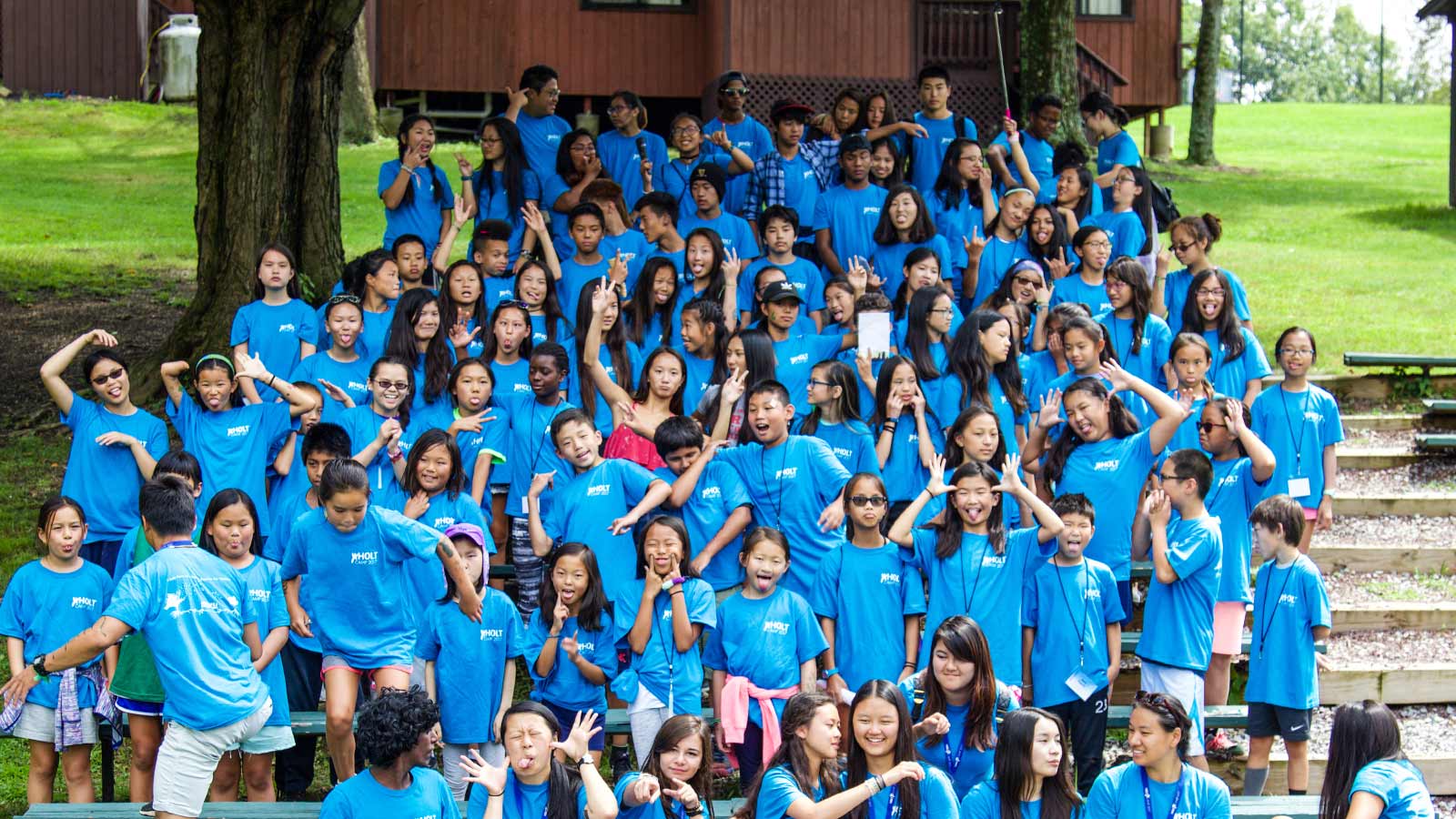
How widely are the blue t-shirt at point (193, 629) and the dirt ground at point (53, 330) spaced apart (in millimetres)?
7214

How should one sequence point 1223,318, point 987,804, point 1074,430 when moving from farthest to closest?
1. point 1223,318
2. point 1074,430
3. point 987,804

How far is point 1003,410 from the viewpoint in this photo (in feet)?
31.6

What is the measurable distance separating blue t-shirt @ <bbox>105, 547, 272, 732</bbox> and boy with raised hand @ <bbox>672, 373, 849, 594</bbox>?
Answer: 2.46 m

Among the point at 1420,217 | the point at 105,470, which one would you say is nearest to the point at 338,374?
the point at 105,470

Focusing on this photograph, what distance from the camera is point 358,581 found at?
25.8 ft

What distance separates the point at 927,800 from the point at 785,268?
5.35 meters

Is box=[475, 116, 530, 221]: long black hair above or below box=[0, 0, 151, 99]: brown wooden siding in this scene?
below

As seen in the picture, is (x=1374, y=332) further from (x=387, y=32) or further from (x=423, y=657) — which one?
(x=387, y=32)

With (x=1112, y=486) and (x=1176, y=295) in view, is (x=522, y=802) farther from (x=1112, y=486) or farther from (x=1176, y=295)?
(x=1176, y=295)

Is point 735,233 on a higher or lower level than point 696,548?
higher

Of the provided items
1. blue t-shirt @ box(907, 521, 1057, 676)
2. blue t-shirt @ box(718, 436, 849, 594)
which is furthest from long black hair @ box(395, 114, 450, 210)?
blue t-shirt @ box(907, 521, 1057, 676)

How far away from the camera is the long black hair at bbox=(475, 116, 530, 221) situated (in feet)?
42.9

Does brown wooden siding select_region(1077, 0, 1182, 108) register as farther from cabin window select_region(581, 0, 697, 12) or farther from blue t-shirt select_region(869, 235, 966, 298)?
blue t-shirt select_region(869, 235, 966, 298)

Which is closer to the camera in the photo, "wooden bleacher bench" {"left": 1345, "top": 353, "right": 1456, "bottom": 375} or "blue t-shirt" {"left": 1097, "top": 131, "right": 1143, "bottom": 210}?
"wooden bleacher bench" {"left": 1345, "top": 353, "right": 1456, "bottom": 375}
